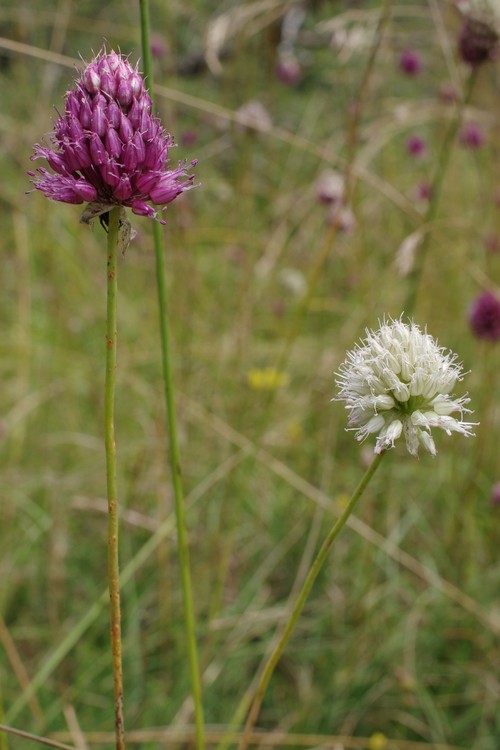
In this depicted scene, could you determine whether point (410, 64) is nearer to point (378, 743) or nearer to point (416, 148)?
point (416, 148)

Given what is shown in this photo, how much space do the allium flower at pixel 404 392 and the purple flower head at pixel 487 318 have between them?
4.01ft

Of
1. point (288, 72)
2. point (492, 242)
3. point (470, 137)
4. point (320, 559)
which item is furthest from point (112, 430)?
point (288, 72)

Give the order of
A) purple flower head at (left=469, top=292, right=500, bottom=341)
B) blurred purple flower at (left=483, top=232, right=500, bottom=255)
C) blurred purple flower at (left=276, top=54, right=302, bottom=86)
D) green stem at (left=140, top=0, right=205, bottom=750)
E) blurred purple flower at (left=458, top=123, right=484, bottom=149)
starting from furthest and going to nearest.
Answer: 1. blurred purple flower at (left=276, top=54, right=302, bottom=86)
2. blurred purple flower at (left=458, top=123, right=484, bottom=149)
3. blurred purple flower at (left=483, top=232, right=500, bottom=255)
4. purple flower head at (left=469, top=292, right=500, bottom=341)
5. green stem at (left=140, top=0, right=205, bottom=750)

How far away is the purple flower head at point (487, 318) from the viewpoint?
192 centimetres

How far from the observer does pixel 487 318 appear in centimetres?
→ 193

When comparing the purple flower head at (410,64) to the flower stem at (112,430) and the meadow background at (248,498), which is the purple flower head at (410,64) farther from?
the flower stem at (112,430)

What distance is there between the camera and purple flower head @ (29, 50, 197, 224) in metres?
0.66

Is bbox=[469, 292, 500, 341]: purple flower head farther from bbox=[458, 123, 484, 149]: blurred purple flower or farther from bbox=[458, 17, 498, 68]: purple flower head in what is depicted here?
bbox=[458, 123, 484, 149]: blurred purple flower

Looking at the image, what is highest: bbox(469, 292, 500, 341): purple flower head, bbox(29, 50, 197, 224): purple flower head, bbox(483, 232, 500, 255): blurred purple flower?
bbox(483, 232, 500, 255): blurred purple flower

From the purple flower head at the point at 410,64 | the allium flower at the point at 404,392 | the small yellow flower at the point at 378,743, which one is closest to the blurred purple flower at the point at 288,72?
the purple flower head at the point at 410,64

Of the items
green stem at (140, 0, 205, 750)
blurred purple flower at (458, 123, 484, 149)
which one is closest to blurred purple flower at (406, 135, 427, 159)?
blurred purple flower at (458, 123, 484, 149)

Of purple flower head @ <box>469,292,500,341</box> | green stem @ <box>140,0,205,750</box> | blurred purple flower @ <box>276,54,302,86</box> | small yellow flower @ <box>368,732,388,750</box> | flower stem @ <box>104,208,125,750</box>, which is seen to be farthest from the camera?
blurred purple flower @ <box>276,54,302,86</box>

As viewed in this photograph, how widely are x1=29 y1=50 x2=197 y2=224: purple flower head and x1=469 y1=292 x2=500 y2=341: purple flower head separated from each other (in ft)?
4.63

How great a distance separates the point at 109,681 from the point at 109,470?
1.29 meters
